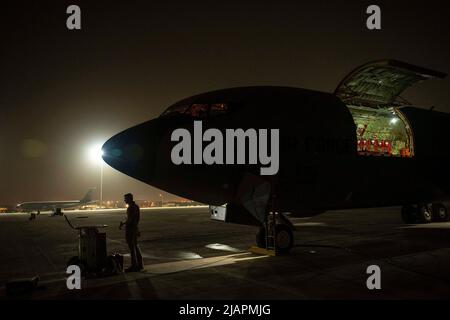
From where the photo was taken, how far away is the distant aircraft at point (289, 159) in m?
8.97

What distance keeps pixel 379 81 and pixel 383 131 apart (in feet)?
8.47

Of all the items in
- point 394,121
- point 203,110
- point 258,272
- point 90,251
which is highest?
point 394,121

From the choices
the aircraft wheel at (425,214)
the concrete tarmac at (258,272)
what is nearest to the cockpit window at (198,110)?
the concrete tarmac at (258,272)

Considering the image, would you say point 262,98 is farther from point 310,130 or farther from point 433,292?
point 433,292

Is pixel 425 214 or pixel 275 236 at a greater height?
pixel 275 236

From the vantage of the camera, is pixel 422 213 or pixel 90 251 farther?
pixel 422 213

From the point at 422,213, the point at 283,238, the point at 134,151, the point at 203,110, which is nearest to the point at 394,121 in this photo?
the point at 422,213

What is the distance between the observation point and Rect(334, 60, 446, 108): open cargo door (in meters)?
12.9

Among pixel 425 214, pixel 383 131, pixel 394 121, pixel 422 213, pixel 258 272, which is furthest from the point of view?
pixel 425 214

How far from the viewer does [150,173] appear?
29.0 ft

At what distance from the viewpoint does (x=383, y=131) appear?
15648mm

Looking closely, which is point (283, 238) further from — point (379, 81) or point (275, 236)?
point (379, 81)

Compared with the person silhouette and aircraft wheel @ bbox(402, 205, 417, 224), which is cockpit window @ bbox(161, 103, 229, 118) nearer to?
the person silhouette

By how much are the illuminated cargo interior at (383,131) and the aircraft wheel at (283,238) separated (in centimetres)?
432
